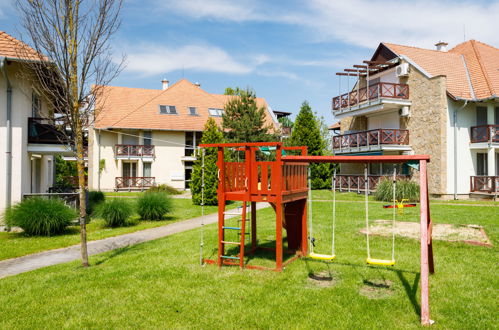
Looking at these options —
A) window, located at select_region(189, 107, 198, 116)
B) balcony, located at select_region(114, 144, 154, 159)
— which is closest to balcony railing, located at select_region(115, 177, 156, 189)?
balcony, located at select_region(114, 144, 154, 159)

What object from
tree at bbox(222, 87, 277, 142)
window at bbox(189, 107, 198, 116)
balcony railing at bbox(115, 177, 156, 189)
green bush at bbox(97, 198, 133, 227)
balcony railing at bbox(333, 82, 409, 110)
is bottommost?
green bush at bbox(97, 198, 133, 227)

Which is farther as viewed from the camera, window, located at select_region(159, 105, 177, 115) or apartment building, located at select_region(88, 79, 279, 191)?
window, located at select_region(159, 105, 177, 115)

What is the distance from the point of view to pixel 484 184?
70.4 feet

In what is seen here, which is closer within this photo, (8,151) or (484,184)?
(8,151)

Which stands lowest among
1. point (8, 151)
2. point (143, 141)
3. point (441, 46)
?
point (8, 151)

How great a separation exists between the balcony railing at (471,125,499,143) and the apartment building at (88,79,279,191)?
1493cm

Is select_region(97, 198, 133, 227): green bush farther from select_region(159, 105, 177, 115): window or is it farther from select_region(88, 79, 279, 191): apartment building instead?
select_region(159, 105, 177, 115): window

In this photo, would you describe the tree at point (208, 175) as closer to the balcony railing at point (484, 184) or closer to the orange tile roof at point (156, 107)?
the orange tile roof at point (156, 107)

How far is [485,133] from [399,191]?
733 centimetres

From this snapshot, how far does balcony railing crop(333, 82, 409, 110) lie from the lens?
23.8 m

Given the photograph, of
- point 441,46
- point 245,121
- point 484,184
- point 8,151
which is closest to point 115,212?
point 8,151

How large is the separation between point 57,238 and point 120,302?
268 inches

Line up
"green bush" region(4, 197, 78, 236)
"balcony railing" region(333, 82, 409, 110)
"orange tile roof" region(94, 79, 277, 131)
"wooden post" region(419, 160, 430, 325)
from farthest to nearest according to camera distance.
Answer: "orange tile roof" region(94, 79, 277, 131)
"balcony railing" region(333, 82, 409, 110)
"green bush" region(4, 197, 78, 236)
"wooden post" region(419, 160, 430, 325)

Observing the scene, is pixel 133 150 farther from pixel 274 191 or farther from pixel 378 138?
pixel 274 191
